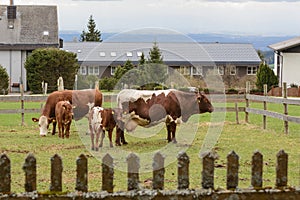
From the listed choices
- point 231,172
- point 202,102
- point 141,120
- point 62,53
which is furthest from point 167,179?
point 62,53

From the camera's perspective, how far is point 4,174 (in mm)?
5375

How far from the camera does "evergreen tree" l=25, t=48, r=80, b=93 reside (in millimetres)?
58375

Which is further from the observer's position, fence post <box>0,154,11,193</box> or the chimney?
the chimney

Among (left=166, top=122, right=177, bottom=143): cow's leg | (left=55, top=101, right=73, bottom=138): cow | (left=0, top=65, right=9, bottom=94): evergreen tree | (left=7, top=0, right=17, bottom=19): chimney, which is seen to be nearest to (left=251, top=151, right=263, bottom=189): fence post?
(left=166, top=122, right=177, bottom=143): cow's leg

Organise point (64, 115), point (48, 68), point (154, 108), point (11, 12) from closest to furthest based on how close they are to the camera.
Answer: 1. point (154, 108)
2. point (64, 115)
3. point (48, 68)
4. point (11, 12)

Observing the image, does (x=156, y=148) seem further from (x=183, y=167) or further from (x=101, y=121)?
(x=183, y=167)

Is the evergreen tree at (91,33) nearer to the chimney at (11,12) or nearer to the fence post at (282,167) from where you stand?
the chimney at (11,12)

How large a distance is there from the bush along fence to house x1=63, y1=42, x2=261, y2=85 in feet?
211

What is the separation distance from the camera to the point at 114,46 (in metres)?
84.1

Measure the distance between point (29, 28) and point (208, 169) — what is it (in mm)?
67016

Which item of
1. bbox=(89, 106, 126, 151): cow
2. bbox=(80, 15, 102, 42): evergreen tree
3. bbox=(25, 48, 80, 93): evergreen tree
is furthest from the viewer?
bbox=(80, 15, 102, 42): evergreen tree

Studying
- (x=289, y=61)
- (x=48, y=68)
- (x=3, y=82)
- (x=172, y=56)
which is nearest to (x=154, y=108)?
(x=3, y=82)

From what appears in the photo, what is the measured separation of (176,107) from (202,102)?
45.0 inches

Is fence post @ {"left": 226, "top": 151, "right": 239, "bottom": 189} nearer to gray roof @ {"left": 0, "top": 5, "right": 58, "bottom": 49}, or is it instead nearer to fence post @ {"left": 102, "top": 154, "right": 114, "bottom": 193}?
fence post @ {"left": 102, "top": 154, "right": 114, "bottom": 193}
